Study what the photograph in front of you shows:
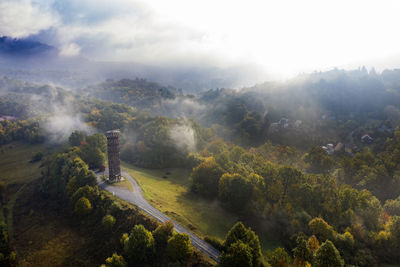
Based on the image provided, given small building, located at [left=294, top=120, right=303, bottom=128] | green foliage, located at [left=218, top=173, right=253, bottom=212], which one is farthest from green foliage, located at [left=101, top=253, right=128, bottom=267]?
small building, located at [left=294, top=120, right=303, bottom=128]

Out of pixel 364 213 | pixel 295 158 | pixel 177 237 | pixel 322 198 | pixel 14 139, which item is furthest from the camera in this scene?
pixel 14 139

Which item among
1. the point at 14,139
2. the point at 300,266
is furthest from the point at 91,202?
the point at 14,139

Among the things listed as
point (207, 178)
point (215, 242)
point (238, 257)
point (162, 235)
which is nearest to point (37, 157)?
point (207, 178)

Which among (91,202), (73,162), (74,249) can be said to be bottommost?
(74,249)


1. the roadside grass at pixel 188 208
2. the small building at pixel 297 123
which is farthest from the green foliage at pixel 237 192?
the small building at pixel 297 123

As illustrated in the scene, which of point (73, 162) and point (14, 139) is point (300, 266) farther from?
point (14, 139)

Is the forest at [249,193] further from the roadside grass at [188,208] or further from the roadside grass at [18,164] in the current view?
the roadside grass at [18,164]

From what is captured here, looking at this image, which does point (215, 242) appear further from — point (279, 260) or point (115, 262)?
point (115, 262)

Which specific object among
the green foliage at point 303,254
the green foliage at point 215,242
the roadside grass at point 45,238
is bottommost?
the roadside grass at point 45,238
